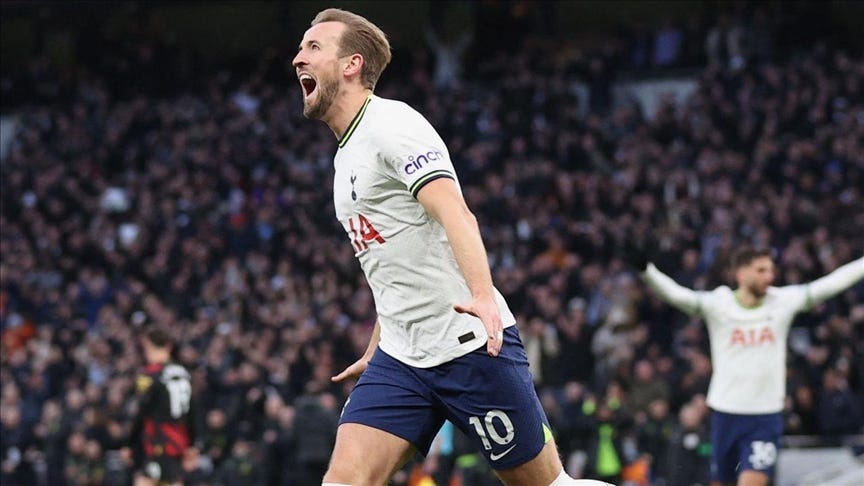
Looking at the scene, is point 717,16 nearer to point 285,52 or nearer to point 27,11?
point 285,52

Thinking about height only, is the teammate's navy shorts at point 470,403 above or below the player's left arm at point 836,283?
above

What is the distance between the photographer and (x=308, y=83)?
5.87 m

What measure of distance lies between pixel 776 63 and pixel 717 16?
195cm

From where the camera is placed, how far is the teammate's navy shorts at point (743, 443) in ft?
32.5

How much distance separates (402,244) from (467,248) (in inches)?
17.7

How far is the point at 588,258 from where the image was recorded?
19.8m

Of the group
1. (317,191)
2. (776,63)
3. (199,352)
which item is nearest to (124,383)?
(199,352)

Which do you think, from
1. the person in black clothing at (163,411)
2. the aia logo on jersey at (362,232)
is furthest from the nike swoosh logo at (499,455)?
the person in black clothing at (163,411)

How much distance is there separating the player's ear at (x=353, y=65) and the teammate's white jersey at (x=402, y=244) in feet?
0.43

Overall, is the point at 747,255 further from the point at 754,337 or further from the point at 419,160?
the point at 419,160

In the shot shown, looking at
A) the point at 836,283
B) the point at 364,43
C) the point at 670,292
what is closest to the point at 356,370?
the point at 364,43

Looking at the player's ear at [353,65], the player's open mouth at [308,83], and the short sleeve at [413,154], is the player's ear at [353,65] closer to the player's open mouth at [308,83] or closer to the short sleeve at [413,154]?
the player's open mouth at [308,83]

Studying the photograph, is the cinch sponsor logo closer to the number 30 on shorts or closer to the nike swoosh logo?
the number 30 on shorts

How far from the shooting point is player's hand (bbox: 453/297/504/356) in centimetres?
516
